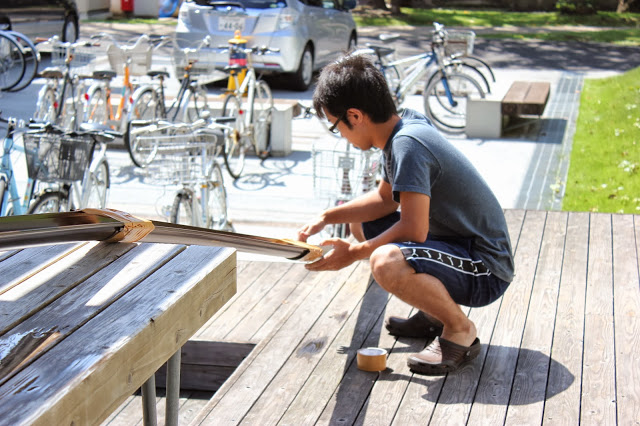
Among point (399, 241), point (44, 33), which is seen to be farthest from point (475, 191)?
point (44, 33)

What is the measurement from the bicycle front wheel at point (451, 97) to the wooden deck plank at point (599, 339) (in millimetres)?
5210

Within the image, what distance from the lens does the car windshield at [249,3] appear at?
1134 centimetres

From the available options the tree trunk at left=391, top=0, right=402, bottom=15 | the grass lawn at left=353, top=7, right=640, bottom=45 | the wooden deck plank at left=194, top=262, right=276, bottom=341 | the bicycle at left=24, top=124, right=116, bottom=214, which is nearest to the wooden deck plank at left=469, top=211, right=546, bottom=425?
the wooden deck plank at left=194, top=262, right=276, bottom=341

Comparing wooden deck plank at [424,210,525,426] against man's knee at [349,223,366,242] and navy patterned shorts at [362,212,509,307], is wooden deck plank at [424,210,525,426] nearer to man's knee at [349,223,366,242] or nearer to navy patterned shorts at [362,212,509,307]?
navy patterned shorts at [362,212,509,307]

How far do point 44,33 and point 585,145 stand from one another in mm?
9295

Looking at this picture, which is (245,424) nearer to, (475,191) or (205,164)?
(475,191)

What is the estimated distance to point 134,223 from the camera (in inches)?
82.7

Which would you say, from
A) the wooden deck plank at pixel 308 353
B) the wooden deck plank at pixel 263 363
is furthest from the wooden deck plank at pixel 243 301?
the wooden deck plank at pixel 308 353

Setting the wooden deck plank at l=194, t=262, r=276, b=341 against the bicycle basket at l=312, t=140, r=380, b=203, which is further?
the bicycle basket at l=312, t=140, r=380, b=203

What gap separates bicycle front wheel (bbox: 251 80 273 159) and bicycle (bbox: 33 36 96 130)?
167 cm

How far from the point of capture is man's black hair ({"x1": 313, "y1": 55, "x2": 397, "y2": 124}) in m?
3.03

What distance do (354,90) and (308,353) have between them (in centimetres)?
105

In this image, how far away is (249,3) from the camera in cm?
1152

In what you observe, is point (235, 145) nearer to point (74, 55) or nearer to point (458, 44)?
point (74, 55)
